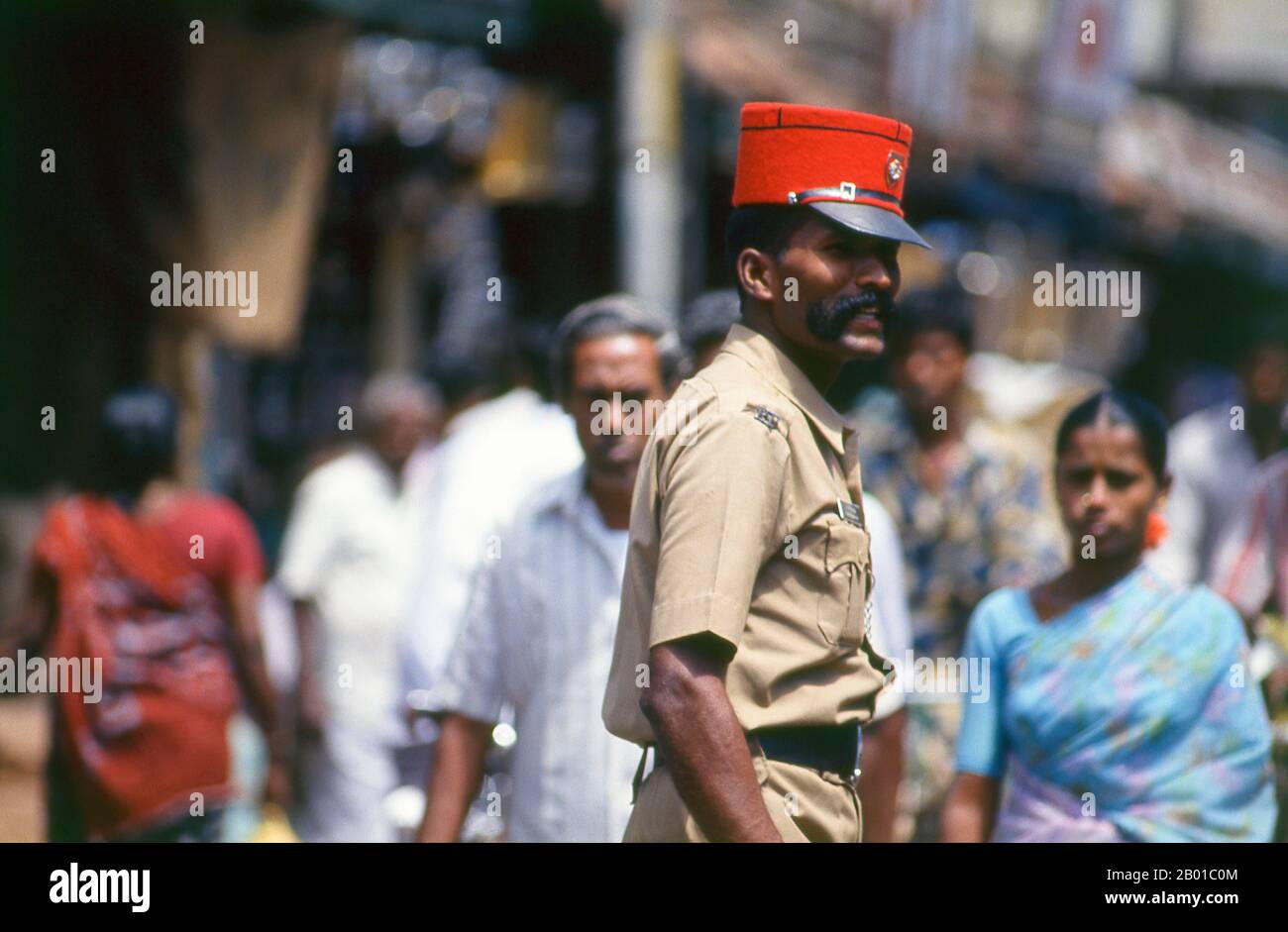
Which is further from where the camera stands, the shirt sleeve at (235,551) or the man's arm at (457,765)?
the shirt sleeve at (235,551)

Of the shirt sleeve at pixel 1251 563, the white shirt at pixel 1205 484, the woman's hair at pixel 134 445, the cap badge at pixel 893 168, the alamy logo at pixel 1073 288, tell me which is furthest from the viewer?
the alamy logo at pixel 1073 288

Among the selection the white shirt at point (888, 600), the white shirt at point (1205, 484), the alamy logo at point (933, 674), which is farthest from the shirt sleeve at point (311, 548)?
the white shirt at point (1205, 484)

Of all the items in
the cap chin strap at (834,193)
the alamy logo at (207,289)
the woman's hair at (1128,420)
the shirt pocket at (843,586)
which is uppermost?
the alamy logo at (207,289)

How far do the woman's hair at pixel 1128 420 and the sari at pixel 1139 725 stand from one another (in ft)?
0.86

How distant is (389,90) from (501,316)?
7.51 feet

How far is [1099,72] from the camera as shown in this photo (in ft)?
45.4

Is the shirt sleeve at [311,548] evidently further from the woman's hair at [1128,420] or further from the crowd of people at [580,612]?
the woman's hair at [1128,420]

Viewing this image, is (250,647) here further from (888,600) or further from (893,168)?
(893,168)

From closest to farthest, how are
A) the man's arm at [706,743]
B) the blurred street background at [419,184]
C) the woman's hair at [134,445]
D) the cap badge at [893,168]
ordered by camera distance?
1. the man's arm at [706,743]
2. the cap badge at [893,168]
3. the woman's hair at [134,445]
4. the blurred street background at [419,184]

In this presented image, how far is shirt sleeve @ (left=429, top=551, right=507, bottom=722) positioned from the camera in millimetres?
4062

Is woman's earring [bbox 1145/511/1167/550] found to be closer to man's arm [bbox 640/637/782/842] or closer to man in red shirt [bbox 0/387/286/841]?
man's arm [bbox 640/637/782/842]

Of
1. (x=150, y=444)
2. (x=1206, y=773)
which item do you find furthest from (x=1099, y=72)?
(x=1206, y=773)

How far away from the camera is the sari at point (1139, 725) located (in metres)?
3.79

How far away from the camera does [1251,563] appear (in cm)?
496
